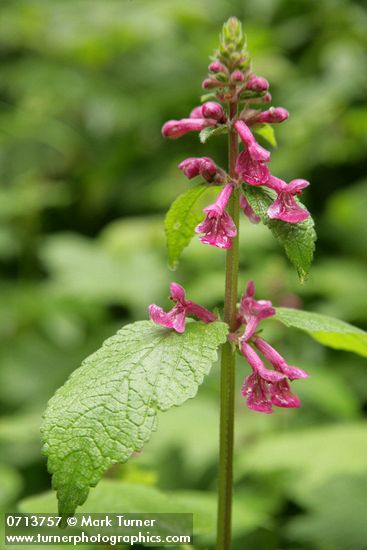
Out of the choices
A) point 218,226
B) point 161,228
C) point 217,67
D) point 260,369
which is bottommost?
point 260,369

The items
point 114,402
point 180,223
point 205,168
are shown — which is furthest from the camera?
point 180,223

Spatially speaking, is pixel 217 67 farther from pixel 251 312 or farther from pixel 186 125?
pixel 251 312

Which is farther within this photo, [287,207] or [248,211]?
[248,211]

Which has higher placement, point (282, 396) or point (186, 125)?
point (186, 125)

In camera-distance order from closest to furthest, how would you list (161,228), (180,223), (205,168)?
(205,168)
(180,223)
(161,228)

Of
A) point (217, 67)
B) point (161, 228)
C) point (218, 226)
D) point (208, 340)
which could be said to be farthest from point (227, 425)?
point (161, 228)

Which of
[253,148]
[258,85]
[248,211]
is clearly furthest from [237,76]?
[248,211]

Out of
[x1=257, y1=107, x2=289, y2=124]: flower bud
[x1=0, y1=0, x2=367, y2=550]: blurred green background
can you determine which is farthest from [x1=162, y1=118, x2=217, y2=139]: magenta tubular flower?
[x1=0, y1=0, x2=367, y2=550]: blurred green background
